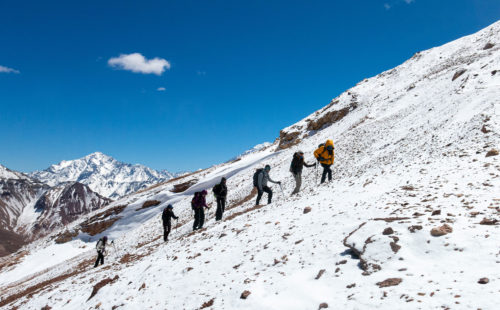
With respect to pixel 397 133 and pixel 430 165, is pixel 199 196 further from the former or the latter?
pixel 397 133

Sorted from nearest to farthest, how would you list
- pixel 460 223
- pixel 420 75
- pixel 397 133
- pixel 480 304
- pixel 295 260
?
pixel 480 304 → pixel 460 223 → pixel 295 260 → pixel 397 133 → pixel 420 75

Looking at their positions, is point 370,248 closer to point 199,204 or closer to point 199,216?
point 199,204

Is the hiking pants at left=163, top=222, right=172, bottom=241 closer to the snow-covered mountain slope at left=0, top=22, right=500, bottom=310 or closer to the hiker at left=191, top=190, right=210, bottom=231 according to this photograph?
the hiker at left=191, top=190, right=210, bottom=231

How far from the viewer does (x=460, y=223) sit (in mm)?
8508

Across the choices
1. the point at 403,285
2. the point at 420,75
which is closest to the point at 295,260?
the point at 403,285

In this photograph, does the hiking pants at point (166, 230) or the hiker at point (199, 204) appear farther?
the hiking pants at point (166, 230)

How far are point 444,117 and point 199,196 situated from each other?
20.6 m

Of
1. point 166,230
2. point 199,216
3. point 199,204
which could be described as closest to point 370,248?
point 199,204

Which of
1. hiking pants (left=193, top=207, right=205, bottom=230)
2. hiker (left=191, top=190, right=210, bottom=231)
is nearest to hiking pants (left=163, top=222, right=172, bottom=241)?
hiking pants (left=193, top=207, right=205, bottom=230)

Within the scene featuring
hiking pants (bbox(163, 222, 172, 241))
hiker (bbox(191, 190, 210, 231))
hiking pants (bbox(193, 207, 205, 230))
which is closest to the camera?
hiker (bbox(191, 190, 210, 231))

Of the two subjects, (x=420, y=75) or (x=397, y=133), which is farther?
(x=420, y=75)

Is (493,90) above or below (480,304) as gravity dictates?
above

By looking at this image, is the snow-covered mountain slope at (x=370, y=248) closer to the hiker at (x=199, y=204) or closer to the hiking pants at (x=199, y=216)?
the hiker at (x=199, y=204)

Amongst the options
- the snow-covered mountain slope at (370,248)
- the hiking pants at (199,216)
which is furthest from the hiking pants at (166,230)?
the snow-covered mountain slope at (370,248)
